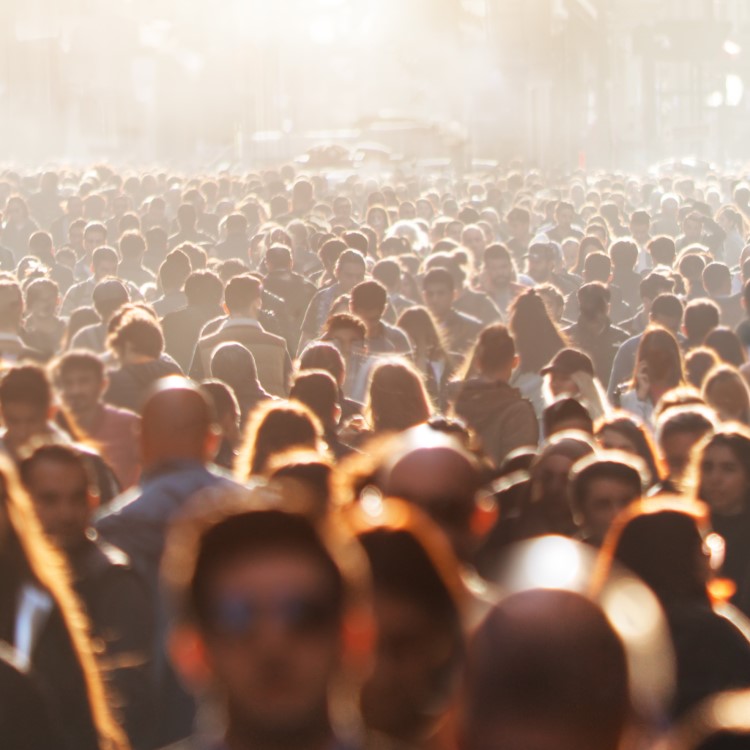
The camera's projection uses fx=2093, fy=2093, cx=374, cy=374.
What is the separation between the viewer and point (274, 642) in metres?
3.12

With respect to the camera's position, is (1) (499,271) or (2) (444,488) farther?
(1) (499,271)

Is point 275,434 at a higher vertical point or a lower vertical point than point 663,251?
higher

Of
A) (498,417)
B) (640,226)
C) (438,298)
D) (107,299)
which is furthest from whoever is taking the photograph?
(640,226)

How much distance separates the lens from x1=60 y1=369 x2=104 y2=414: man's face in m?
8.41

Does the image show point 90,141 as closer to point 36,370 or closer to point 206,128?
point 206,128

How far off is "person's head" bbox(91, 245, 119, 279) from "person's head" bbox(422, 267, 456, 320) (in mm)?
3095

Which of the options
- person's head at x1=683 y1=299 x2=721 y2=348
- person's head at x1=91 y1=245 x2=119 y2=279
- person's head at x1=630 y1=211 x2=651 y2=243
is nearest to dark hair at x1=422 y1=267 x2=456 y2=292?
person's head at x1=683 y1=299 x2=721 y2=348

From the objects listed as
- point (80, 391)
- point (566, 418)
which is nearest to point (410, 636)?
point (566, 418)

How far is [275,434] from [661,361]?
3098 mm

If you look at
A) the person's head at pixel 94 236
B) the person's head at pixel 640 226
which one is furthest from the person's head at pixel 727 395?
the person's head at pixel 640 226

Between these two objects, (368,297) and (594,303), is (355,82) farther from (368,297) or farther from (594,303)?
(368,297)

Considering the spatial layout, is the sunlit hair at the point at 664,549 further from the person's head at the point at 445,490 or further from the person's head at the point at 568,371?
the person's head at the point at 568,371

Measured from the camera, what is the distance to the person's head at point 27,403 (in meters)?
7.45

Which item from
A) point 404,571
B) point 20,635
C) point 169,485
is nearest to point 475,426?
point 169,485
